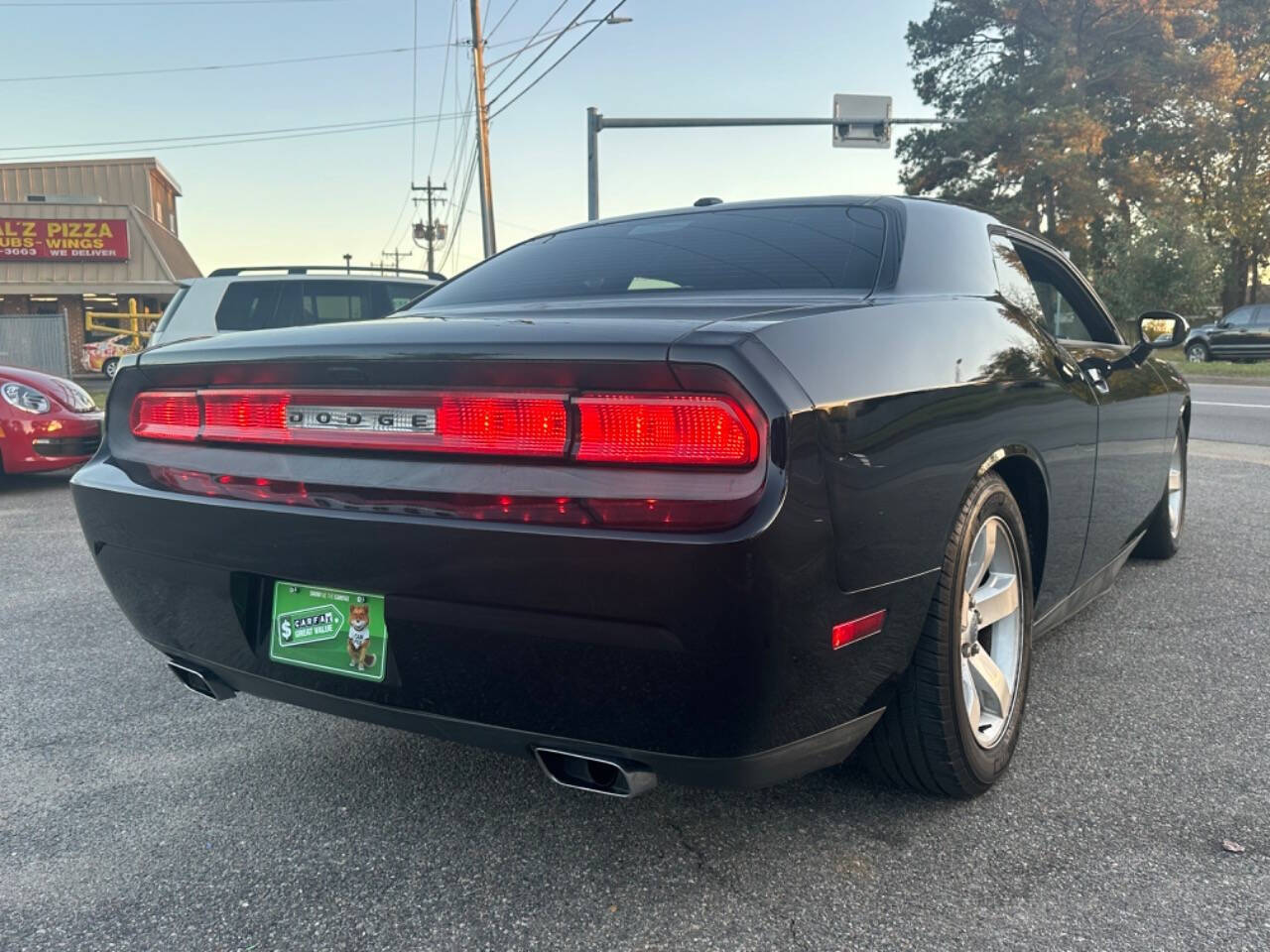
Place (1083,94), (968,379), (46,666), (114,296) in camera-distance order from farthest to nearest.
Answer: (1083,94) → (114,296) → (46,666) → (968,379)

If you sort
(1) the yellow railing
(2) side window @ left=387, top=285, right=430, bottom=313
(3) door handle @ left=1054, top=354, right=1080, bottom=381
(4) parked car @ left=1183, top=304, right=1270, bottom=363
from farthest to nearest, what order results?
(1) the yellow railing, (4) parked car @ left=1183, top=304, right=1270, bottom=363, (2) side window @ left=387, top=285, right=430, bottom=313, (3) door handle @ left=1054, top=354, right=1080, bottom=381

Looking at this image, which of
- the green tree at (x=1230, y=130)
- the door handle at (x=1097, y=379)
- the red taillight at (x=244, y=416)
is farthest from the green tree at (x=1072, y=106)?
the red taillight at (x=244, y=416)

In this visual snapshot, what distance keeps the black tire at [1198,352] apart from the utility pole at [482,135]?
17790mm

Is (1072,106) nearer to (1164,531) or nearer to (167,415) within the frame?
(1164,531)

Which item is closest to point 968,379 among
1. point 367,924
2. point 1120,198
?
point 367,924

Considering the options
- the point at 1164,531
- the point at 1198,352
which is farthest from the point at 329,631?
the point at 1198,352

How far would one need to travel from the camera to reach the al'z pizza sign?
29.5 metres

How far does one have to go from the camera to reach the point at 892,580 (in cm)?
193

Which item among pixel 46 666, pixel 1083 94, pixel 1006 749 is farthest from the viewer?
pixel 1083 94

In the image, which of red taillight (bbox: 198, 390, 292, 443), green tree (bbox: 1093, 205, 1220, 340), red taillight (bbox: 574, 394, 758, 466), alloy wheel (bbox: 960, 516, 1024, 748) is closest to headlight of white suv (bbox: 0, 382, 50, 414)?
red taillight (bbox: 198, 390, 292, 443)

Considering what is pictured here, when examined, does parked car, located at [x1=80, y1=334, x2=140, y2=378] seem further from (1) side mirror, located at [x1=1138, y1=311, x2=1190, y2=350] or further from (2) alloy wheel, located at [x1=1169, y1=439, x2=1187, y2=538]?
(1) side mirror, located at [x1=1138, y1=311, x2=1190, y2=350]

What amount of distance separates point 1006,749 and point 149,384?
2.18m

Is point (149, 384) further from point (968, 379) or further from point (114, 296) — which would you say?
point (114, 296)

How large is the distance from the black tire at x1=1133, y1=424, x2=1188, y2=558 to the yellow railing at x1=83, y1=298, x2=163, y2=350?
26782 mm
